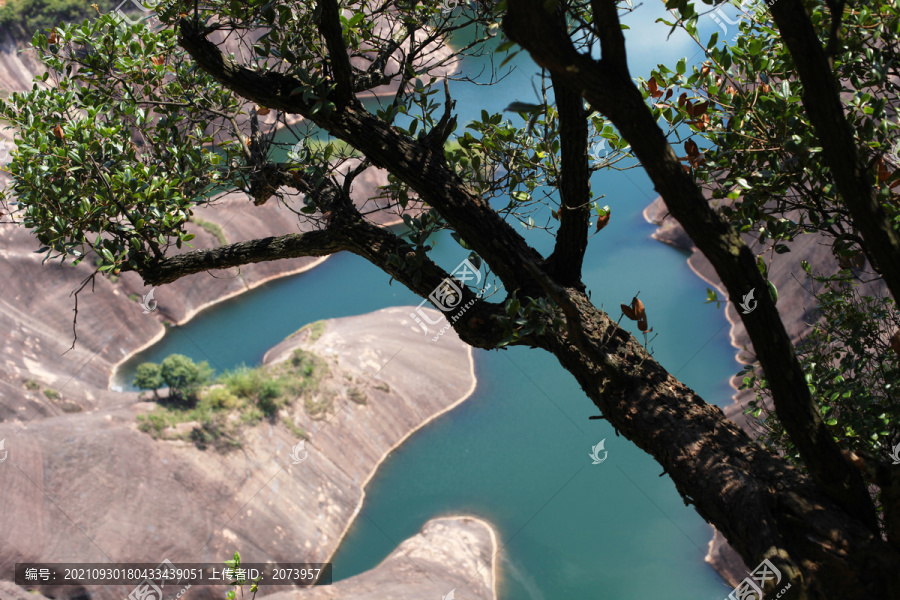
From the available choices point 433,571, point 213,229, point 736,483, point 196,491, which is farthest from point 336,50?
point 213,229

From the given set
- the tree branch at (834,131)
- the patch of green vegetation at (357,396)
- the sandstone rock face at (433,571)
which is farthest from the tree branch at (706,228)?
the patch of green vegetation at (357,396)

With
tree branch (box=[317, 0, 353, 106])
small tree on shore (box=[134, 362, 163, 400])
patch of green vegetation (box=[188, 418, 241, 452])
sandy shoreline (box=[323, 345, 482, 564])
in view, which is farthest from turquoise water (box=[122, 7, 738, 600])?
tree branch (box=[317, 0, 353, 106])

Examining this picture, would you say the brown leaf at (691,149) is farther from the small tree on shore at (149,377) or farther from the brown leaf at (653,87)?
the small tree on shore at (149,377)

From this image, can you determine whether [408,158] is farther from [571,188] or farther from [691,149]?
[691,149]

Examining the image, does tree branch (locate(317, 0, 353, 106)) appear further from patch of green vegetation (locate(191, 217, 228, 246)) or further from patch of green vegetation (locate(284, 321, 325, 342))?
patch of green vegetation (locate(191, 217, 228, 246))

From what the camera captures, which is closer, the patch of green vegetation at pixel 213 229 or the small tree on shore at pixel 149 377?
the small tree on shore at pixel 149 377

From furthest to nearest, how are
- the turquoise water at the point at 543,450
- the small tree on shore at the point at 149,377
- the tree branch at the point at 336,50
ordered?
the small tree on shore at the point at 149,377, the turquoise water at the point at 543,450, the tree branch at the point at 336,50

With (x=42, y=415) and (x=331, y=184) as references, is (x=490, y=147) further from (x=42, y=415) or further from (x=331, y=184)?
(x=42, y=415)
